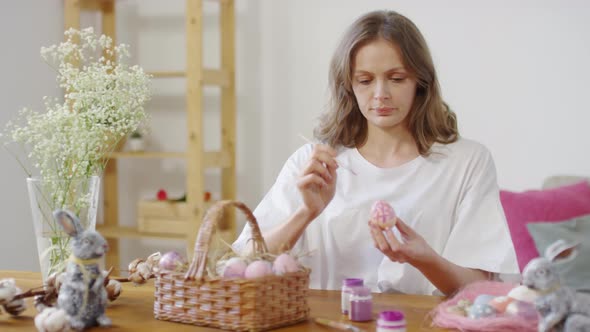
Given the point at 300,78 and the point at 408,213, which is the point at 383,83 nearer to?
the point at 408,213

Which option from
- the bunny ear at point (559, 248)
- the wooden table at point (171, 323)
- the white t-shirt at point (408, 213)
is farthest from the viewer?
the white t-shirt at point (408, 213)

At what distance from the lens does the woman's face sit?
2016 mm

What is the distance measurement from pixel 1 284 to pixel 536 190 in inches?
99.8

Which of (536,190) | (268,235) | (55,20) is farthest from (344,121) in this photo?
→ (55,20)

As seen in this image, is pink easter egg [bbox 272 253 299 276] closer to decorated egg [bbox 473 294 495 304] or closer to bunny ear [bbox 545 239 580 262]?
decorated egg [bbox 473 294 495 304]

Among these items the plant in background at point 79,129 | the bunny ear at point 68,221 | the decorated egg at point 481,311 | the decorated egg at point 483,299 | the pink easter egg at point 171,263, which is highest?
the plant in background at point 79,129

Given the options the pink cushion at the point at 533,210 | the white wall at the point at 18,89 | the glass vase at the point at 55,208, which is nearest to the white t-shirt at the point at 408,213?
the glass vase at the point at 55,208

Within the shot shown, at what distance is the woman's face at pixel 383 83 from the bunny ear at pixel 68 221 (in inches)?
37.4

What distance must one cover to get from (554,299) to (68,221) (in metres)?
0.81

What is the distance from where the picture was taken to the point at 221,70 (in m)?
4.12

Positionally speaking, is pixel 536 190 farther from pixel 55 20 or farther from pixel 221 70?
pixel 55 20

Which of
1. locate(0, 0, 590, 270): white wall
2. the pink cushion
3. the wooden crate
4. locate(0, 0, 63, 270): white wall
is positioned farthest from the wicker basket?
locate(0, 0, 63, 270): white wall

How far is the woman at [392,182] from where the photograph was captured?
1.98 m

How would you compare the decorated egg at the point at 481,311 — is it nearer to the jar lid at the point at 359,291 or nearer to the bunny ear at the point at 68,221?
the jar lid at the point at 359,291
